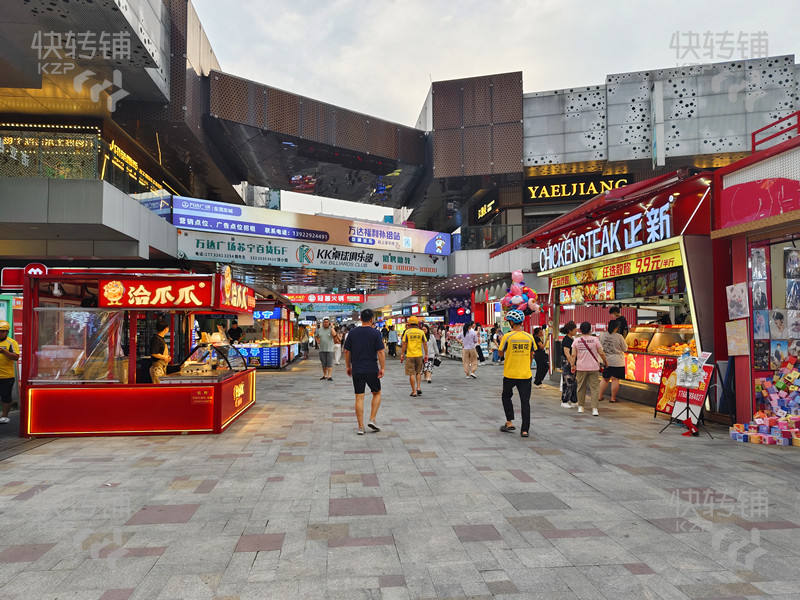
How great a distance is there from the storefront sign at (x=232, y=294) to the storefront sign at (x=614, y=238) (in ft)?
23.6

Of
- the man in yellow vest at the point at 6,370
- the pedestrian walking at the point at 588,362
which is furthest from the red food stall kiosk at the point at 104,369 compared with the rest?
the pedestrian walking at the point at 588,362

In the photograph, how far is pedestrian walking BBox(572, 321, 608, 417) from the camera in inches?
349

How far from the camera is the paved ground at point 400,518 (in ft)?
9.40

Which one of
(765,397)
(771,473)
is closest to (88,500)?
(771,473)

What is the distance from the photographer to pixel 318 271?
18.8 m

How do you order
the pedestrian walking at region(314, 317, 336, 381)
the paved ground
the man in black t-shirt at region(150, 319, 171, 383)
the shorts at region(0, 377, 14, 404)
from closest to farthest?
the paved ground → the shorts at region(0, 377, 14, 404) → the man in black t-shirt at region(150, 319, 171, 383) → the pedestrian walking at region(314, 317, 336, 381)

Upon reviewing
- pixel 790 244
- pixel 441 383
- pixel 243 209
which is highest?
pixel 243 209

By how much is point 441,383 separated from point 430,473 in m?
8.90

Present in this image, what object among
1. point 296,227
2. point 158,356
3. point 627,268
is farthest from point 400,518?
point 296,227

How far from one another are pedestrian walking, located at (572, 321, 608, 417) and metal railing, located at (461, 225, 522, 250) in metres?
12.8

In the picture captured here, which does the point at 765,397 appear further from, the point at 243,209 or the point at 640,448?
the point at 243,209

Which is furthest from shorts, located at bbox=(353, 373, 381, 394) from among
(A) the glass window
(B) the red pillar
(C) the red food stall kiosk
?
(B) the red pillar

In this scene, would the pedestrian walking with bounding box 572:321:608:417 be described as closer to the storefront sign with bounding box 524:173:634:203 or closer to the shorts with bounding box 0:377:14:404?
the shorts with bounding box 0:377:14:404

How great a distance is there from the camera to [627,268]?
32.4 feet
